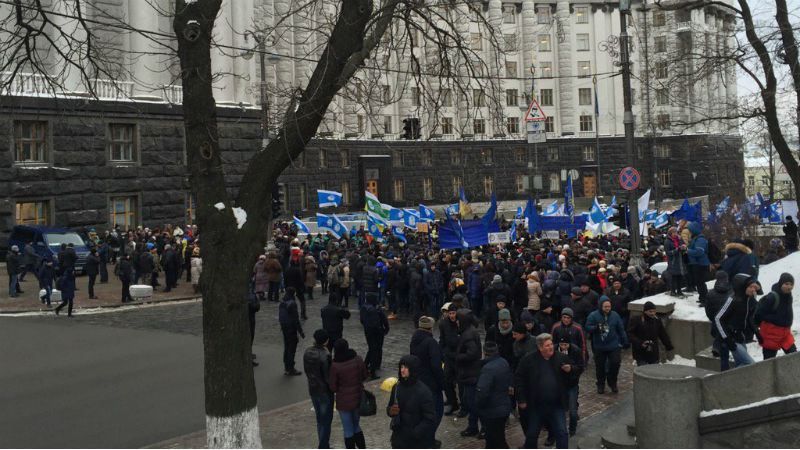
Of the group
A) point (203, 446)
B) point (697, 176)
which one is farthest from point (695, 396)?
point (697, 176)

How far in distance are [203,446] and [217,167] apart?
3951mm

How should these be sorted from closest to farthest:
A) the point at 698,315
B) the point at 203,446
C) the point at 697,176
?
the point at 203,446
the point at 698,315
the point at 697,176

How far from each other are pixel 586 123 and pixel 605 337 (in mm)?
58829

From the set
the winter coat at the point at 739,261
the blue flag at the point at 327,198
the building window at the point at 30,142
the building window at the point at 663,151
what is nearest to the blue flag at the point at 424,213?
the blue flag at the point at 327,198

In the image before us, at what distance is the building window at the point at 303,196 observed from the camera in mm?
48812

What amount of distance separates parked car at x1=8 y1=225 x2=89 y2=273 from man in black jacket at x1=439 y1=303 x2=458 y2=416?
18.9 metres

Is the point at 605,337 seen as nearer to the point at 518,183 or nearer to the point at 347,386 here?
the point at 347,386

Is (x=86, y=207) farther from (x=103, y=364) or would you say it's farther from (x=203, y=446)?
(x=203, y=446)

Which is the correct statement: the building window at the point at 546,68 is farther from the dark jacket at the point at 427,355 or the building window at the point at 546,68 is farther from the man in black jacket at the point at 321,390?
the man in black jacket at the point at 321,390

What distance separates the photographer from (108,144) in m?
31.4

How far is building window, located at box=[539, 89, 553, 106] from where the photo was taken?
6681 cm

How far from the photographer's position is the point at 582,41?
68.8 meters

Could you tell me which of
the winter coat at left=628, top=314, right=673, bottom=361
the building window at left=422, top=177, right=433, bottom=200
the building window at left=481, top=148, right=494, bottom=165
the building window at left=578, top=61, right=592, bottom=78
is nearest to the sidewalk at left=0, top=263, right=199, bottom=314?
the winter coat at left=628, top=314, right=673, bottom=361

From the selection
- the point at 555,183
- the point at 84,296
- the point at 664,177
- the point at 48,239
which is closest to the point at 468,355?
the point at 84,296
